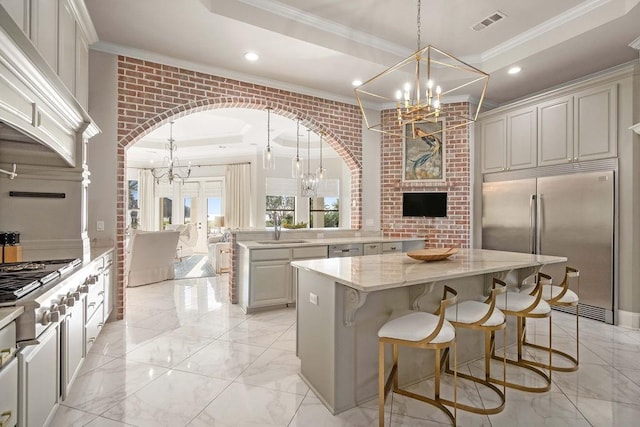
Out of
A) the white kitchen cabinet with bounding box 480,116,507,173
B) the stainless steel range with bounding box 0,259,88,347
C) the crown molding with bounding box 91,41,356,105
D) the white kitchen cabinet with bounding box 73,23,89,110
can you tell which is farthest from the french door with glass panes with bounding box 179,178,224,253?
the stainless steel range with bounding box 0,259,88,347

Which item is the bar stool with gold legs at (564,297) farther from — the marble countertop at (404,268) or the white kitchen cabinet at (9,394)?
the white kitchen cabinet at (9,394)

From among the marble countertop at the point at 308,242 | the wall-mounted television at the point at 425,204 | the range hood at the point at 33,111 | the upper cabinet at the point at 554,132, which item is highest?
the upper cabinet at the point at 554,132

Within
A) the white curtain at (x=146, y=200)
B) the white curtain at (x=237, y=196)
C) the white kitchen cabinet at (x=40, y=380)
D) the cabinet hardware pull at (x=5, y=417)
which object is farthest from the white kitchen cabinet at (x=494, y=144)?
the white curtain at (x=146, y=200)

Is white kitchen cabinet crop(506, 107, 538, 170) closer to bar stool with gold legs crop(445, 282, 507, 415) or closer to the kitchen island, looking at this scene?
the kitchen island

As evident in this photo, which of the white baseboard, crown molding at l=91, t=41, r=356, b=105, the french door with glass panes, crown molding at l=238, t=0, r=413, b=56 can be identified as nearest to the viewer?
crown molding at l=238, t=0, r=413, b=56

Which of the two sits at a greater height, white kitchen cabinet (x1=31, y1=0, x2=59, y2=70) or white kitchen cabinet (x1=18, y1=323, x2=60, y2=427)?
white kitchen cabinet (x1=31, y1=0, x2=59, y2=70)

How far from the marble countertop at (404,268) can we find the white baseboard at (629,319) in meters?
1.68

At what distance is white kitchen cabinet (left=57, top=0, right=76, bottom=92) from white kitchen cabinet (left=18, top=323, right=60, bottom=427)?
1.95 meters

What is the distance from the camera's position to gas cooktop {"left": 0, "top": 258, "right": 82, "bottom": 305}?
4.72 ft

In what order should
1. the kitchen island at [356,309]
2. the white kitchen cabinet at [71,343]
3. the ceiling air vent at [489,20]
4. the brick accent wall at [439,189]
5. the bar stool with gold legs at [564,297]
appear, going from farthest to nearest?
the brick accent wall at [439,189]
the ceiling air vent at [489,20]
the bar stool with gold legs at [564,297]
the kitchen island at [356,309]
the white kitchen cabinet at [71,343]

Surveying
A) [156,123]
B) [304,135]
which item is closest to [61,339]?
[156,123]

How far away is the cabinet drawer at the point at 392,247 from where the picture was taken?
4.82 metres

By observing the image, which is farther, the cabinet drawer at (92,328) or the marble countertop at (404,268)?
the cabinet drawer at (92,328)

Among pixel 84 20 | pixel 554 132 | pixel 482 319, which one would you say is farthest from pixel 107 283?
pixel 554 132
